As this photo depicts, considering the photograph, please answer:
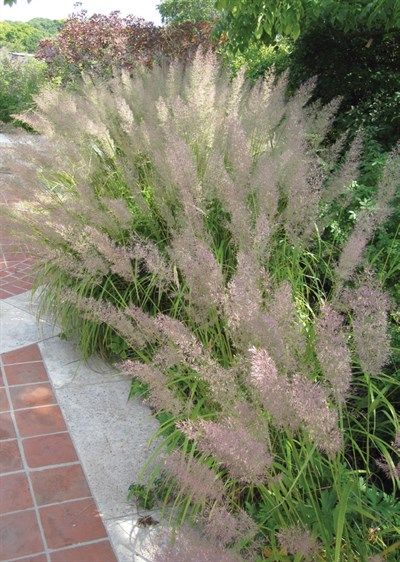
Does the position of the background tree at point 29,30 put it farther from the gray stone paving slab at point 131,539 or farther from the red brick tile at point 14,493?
the gray stone paving slab at point 131,539

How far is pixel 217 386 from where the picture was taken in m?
1.67

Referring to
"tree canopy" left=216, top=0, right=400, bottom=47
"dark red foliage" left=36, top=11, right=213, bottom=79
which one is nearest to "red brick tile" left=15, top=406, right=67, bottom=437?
"tree canopy" left=216, top=0, right=400, bottom=47

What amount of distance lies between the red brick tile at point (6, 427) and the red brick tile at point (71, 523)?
1.81ft

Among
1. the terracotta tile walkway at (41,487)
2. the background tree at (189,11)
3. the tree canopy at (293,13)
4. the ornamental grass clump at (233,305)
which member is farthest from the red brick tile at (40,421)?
the background tree at (189,11)

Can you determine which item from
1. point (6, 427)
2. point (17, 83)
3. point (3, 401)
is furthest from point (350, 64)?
point (17, 83)

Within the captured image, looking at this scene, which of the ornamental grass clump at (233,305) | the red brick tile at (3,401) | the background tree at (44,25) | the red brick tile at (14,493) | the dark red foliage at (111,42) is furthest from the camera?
the background tree at (44,25)

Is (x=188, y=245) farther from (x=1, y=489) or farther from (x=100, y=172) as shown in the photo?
(x=100, y=172)

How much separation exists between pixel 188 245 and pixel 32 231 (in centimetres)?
160

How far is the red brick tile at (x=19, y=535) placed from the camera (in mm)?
2205

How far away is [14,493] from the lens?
2492 mm

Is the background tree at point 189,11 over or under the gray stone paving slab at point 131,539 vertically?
over

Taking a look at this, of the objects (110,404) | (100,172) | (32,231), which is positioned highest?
(100,172)

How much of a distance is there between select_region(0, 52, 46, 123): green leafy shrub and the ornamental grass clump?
6902 mm

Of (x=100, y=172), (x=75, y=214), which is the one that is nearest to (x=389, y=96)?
(x=100, y=172)
